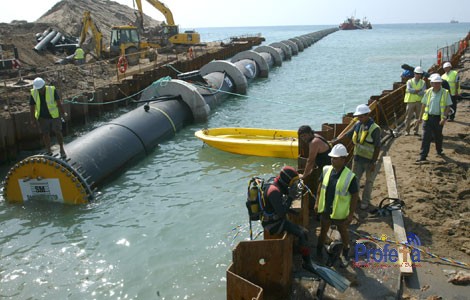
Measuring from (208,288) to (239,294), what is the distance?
175cm

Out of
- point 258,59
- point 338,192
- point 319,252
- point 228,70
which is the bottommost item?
point 319,252

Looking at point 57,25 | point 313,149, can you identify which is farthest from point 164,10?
point 313,149

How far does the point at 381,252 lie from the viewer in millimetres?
6328

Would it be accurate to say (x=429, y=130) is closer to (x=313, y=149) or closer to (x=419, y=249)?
(x=313, y=149)

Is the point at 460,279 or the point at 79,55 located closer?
the point at 460,279

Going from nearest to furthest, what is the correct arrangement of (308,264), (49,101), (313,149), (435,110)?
(308,264) < (313,149) < (435,110) < (49,101)

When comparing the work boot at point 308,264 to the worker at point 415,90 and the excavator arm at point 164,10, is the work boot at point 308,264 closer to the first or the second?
the worker at point 415,90

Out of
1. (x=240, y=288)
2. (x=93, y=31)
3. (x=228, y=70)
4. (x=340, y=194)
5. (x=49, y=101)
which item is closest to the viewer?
(x=240, y=288)

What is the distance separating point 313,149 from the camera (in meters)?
7.15

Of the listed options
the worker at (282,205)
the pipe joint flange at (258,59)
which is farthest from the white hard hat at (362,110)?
the pipe joint flange at (258,59)

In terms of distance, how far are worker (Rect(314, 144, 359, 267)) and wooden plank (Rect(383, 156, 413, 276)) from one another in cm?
93

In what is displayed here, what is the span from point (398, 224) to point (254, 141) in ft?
21.8

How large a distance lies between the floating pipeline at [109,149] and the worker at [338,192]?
636 centimetres

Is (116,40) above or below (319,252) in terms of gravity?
above
